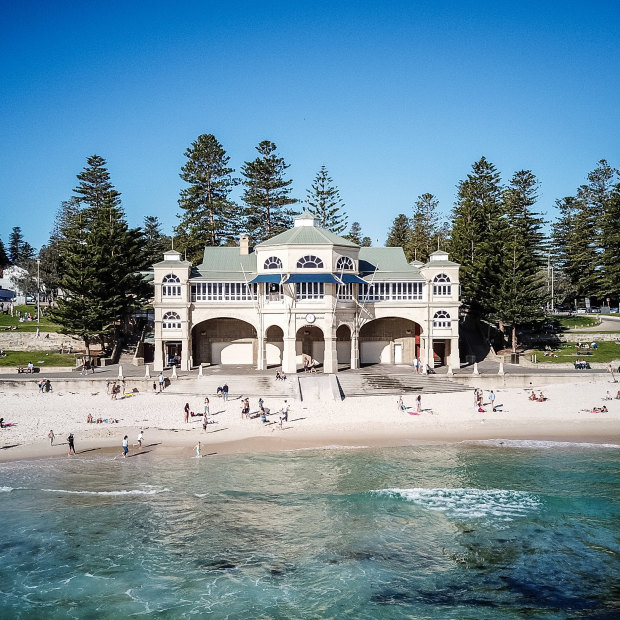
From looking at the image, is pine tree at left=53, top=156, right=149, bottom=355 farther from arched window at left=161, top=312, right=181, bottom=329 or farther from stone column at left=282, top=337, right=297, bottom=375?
stone column at left=282, top=337, right=297, bottom=375

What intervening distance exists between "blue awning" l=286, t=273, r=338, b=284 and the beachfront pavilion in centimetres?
6

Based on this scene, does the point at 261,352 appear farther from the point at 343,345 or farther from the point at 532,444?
the point at 532,444

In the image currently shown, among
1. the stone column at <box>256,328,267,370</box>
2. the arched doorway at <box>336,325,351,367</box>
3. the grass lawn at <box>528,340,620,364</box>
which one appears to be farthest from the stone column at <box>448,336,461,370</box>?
the stone column at <box>256,328,267,370</box>

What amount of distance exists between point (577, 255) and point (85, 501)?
53513mm

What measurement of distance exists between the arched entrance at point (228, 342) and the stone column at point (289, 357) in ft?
15.2

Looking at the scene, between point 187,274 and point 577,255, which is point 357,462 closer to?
point 187,274

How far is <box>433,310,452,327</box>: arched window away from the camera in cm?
4006

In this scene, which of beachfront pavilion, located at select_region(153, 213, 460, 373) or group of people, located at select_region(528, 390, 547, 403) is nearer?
group of people, located at select_region(528, 390, 547, 403)

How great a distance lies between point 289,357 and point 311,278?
5114mm

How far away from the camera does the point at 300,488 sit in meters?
20.8

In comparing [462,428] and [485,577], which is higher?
[462,428]

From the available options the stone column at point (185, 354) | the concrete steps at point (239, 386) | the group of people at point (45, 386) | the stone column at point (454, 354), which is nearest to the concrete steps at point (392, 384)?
the concrete steps at point (239, 386)

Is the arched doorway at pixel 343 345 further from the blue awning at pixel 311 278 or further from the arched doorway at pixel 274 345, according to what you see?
the blue awning at pixel 311 278

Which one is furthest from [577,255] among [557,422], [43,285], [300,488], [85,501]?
[43,285]
